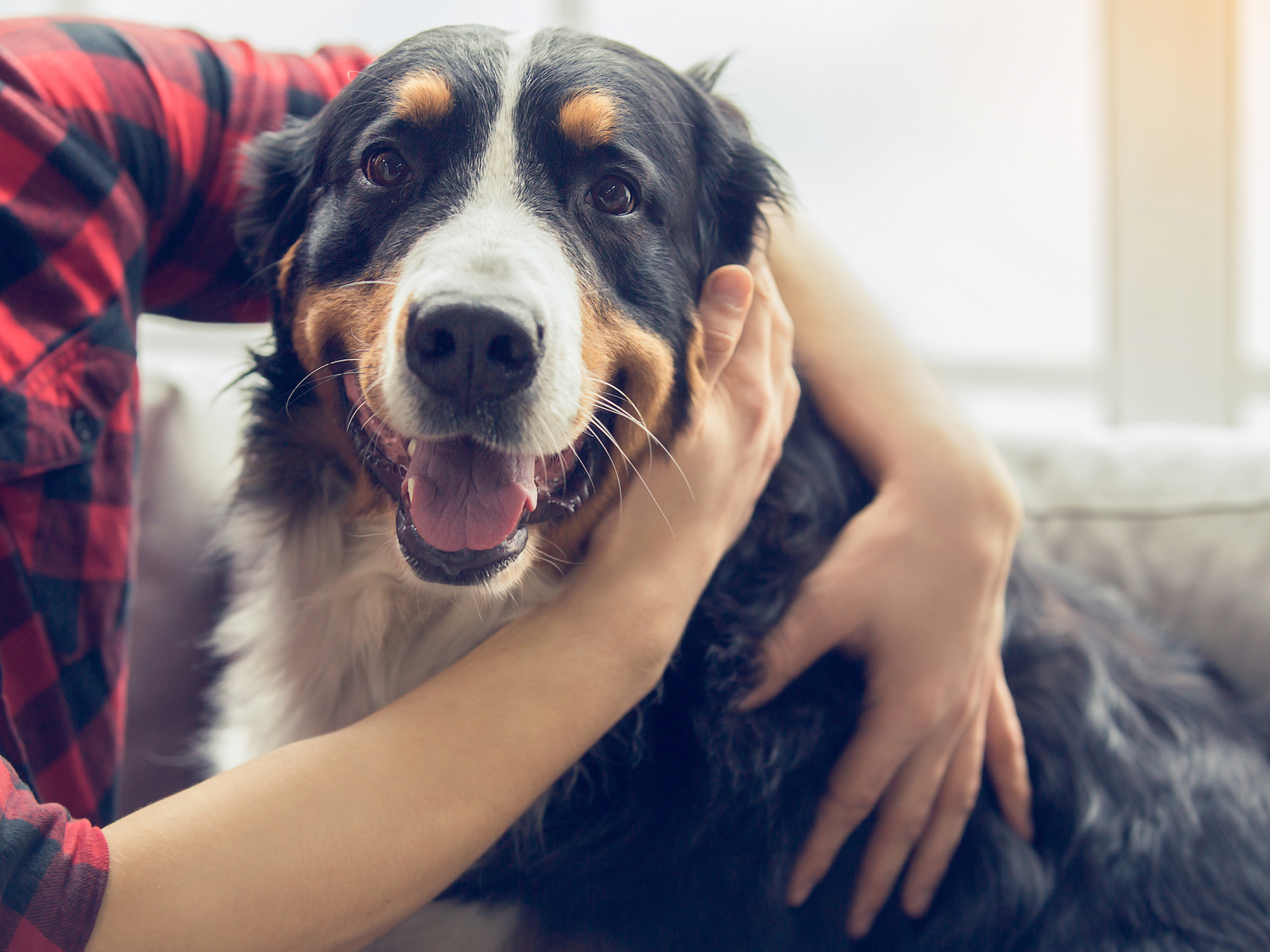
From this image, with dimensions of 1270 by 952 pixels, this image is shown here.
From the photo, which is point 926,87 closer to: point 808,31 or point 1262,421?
point 808,31

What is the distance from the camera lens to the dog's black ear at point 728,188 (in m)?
1.21

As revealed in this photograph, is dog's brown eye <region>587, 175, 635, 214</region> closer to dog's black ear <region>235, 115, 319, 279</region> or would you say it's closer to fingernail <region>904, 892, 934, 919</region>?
dog's black ear <region>235, 115, 319, 279</region>

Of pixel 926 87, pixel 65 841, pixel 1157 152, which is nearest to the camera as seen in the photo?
pixel 65 841

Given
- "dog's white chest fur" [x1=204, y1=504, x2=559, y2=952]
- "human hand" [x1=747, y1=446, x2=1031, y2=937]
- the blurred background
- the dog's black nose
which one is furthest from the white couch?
the blurred background

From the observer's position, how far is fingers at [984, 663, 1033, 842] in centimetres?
116

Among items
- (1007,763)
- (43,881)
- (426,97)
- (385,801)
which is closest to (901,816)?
(1007,763)

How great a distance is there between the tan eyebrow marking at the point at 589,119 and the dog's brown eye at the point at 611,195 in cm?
5

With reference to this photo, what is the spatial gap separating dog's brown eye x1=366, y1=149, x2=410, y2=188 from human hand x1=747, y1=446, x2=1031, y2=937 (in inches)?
26.2

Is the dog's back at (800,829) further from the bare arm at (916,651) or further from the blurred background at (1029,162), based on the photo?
the blurred background at (1029,162)

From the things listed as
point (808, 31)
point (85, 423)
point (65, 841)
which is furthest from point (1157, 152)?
point (65, 841)

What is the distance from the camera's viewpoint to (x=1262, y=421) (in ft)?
10.2

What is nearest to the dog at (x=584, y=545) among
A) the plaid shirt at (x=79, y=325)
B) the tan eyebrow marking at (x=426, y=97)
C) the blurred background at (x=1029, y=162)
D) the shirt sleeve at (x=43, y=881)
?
the tan eyebrow marking at (x=426, y=97)

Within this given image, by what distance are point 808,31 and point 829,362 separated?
104 inches

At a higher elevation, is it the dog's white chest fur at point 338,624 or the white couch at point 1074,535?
the dog's white chest fur at point 338,624
